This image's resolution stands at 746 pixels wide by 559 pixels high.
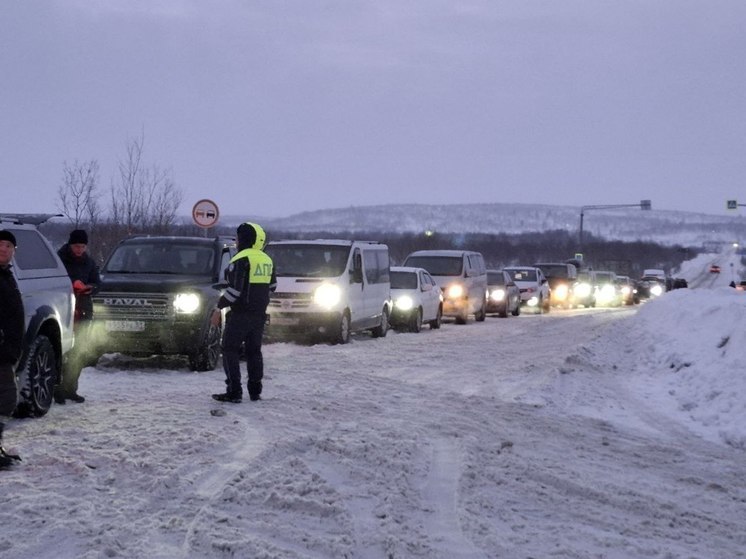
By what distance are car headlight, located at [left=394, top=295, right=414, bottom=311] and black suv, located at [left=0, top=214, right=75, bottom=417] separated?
13.6 meters

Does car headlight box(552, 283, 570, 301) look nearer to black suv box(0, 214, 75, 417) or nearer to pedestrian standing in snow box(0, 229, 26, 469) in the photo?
black suv box(0, 214, 75, 417)

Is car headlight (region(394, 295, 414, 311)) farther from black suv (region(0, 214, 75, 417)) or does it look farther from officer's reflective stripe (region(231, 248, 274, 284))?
black suv (region(0, 214, 75, 417))

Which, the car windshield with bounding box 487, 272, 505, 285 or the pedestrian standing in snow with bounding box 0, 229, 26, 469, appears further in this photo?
the car windshield with bounding box 487, 272, 505, 285

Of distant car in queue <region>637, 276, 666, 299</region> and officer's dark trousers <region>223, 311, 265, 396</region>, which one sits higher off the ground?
officer's dark trousers <region>223, 311, 265, 396</region>

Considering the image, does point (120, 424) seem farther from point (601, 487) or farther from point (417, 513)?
point (601, 487)

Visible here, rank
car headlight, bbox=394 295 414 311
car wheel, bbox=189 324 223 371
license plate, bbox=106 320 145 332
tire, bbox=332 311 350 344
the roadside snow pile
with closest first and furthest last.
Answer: the roadside snow pile < license plate, bbox=106 320 145 332 < car wheel, bbox=189 324 223 371 < tire, bbox=332 311 350 344 < car headlight, bbox=394 295 414 311

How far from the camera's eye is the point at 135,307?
12.7 metres

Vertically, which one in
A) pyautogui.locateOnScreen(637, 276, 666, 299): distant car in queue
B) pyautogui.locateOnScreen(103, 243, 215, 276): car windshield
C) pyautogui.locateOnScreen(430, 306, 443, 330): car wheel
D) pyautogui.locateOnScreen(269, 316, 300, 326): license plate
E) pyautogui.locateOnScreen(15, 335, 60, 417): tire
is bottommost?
pyautogui.locateOnScreen(637, 276, 666, 299): distant car in queue

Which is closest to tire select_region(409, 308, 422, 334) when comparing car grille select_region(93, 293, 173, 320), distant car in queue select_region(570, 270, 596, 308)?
car grille select_region(93, 293, 173, 320)

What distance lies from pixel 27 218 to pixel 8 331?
2.76 m

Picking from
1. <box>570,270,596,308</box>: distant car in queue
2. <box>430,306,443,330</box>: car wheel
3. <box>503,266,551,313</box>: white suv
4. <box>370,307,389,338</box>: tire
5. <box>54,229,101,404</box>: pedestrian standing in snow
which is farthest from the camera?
<box>570,270,596,308</box>: distant car in queue

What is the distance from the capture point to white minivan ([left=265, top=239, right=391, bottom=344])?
691 inches

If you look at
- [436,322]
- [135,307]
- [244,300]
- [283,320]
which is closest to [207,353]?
[135,307]

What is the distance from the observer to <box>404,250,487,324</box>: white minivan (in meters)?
26.5
